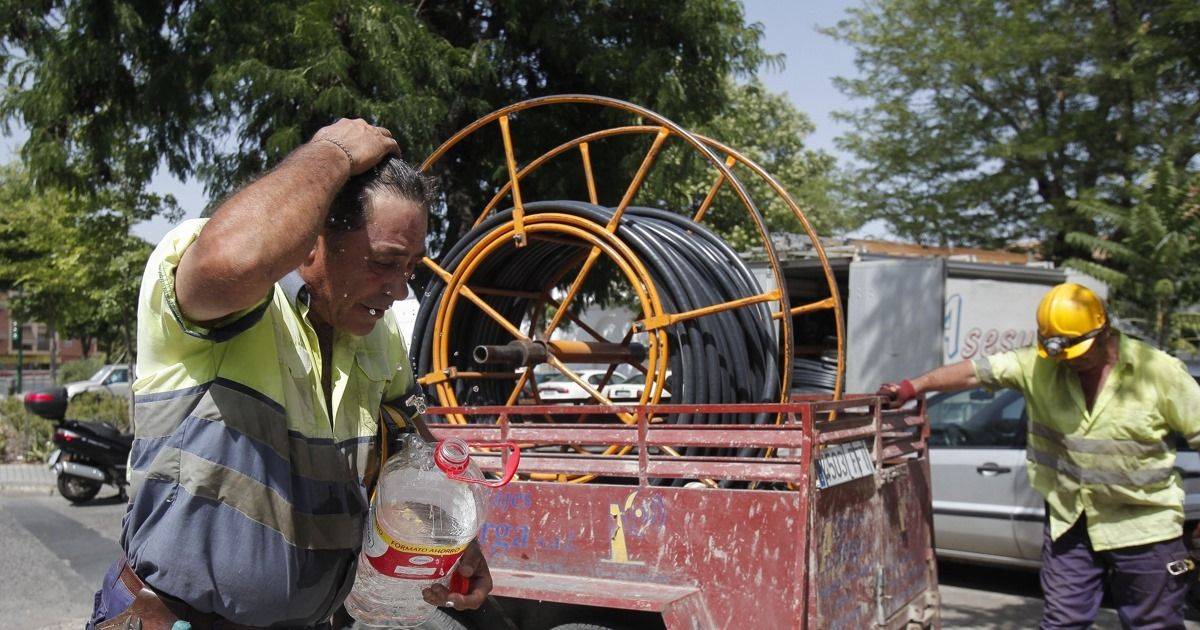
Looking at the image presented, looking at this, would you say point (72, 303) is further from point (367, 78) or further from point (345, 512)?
point (345, 512)

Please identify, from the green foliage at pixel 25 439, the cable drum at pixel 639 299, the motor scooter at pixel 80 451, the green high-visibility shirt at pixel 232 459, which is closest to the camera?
the green high-visibility shirt at pixel 232 459

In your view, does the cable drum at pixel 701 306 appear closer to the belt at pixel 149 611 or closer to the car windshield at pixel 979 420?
the belt at pixel 149 611

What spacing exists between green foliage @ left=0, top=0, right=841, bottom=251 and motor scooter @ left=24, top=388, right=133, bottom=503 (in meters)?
2.45

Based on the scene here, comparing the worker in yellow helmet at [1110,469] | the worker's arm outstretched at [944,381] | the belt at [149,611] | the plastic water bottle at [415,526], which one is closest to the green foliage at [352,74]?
the worker's arm outstretched at [944,381]

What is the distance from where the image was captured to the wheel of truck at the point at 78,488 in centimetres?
1151

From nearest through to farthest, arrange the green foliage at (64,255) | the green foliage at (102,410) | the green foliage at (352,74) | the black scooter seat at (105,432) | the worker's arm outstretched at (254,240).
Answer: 1. the worker's arm outstretched at (254,240)
2. the green foliage at (352,74)
3. the black scooter seat at (105,432)
4. the green foliage at (64,255)
5. the green foliage at (102,410)

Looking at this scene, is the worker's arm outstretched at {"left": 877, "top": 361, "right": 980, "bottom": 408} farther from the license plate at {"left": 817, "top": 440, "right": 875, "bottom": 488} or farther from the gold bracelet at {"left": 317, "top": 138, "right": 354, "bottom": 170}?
the gold bracelet at {"left": 317, "top": 138, "right": 354, "bottom": 170}

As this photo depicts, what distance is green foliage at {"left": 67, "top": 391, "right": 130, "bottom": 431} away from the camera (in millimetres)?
15539

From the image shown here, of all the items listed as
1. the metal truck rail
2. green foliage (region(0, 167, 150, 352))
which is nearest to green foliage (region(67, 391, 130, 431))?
green foliage (region(0, 167, 150, 352))

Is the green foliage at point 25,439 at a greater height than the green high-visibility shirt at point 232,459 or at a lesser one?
lesser

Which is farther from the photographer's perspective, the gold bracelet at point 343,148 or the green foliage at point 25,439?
the green foliage at point 25,439

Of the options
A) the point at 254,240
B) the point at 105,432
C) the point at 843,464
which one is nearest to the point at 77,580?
the point at 105,432

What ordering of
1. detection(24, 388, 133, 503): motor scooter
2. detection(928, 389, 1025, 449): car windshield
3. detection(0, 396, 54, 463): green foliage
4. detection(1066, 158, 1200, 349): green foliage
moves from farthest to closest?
detection(0, 396, 54, 463): green foliage → detection(24, 388, 133, 503): motor scooter → detection(1066, 158, 1200, 349): green foliage → detection(928, 389, 1025, 449): car windshield

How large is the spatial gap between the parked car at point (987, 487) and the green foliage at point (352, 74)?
143 inches
